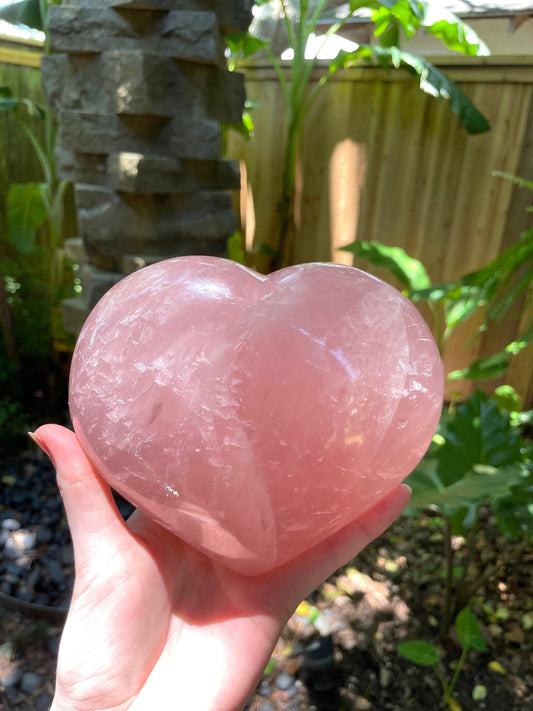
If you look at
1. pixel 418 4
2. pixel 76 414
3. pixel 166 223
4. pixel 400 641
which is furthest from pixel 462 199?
pixel 76 414

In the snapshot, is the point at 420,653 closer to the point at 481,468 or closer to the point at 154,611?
the point at 481,468

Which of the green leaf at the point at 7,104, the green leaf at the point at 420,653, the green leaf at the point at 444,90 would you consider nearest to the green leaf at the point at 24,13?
the green leaf at the point at 7,104

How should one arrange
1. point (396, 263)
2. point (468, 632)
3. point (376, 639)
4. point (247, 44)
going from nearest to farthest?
1. point (468, 632)
2. point (376, 639)
3. point (396, 263)
4. point (247, 44)

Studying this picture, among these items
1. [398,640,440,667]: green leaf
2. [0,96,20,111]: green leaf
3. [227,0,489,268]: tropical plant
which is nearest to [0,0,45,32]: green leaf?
[0,96,20,111]: green leaf

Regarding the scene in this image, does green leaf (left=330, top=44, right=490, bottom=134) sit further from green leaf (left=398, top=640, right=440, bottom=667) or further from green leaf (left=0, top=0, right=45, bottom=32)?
green leaf (left=398, top=640, right=440, bottom=667)

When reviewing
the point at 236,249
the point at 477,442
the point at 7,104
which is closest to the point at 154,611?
the point at 477,442
